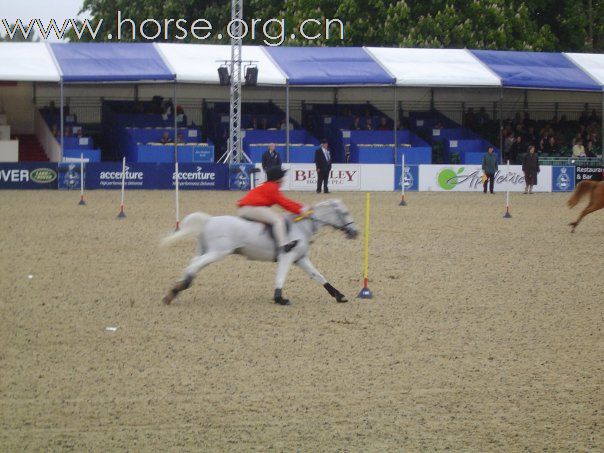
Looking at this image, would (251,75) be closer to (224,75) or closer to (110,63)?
(224,75)

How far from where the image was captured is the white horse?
1395 centimetres

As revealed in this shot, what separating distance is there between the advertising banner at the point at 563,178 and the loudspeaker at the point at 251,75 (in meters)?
12.2

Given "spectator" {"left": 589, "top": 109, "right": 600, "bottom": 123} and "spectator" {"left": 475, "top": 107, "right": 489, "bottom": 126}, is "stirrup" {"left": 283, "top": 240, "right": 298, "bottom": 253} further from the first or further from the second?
"spectator" {"left": 589, "top": 109, "right": 600, "bottom": 123}

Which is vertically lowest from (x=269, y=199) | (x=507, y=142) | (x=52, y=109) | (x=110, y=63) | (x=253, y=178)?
(x=253, y=178)

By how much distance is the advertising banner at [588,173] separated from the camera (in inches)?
1698

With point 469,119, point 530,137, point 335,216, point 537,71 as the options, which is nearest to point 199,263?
point 335,216

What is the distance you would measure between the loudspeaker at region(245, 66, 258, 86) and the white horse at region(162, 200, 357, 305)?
24361 millimetres

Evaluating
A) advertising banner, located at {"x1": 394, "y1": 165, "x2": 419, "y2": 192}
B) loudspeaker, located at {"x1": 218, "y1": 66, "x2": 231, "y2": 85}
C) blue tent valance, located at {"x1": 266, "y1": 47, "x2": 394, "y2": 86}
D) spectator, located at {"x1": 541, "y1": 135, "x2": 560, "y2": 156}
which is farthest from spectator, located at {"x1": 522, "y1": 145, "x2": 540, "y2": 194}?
loudspeaker, located at {"x1": 218, "y1": 66, "x2": 231, "y2": 85}

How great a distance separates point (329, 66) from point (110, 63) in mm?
8217

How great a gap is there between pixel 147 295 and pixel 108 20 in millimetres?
50922

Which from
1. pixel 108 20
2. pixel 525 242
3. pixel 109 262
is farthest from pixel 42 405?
pixel 108 20

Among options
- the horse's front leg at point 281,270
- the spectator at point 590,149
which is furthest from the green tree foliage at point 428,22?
the horse's front leg at point 281,270

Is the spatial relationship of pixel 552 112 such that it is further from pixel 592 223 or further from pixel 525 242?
pixel 525 242

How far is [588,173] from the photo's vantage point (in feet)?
142
